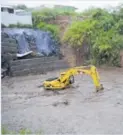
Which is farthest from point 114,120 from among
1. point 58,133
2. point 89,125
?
point 58,133

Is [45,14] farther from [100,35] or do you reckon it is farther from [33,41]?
[100,35]

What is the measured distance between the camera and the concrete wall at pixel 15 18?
21.6m

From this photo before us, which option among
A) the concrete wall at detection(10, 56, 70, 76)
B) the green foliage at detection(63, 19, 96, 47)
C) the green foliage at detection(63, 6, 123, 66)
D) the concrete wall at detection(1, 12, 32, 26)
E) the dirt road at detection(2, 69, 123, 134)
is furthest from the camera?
the concrete wall at detection(1, 12, 32, 26)

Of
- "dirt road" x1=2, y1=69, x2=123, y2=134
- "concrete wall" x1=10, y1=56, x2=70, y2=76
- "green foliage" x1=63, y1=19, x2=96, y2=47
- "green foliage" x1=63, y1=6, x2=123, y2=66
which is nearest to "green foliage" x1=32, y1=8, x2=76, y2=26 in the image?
"green foliage" x1=63, y1=6, x2=123, y2=66

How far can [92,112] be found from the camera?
34.8 ft

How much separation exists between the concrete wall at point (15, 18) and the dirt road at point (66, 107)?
5.99 meters

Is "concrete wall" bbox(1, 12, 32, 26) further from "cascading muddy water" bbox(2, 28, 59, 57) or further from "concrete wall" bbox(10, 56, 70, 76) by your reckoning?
"concrete wall" bbox(10, 56, 70, 76)

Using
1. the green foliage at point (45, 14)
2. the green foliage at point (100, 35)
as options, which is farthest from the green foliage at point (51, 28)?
the green foliage at point (100, 35)

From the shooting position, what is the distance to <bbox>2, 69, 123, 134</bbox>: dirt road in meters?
9.09

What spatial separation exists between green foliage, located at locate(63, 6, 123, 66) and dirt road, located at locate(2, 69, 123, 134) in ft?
8.65

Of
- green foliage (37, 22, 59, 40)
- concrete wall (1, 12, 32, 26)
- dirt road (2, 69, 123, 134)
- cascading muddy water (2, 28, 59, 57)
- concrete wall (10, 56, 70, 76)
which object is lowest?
dirt road (2, 69, 123, 134)

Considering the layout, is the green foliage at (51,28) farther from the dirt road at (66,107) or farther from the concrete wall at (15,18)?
the dirt road at (66,107)

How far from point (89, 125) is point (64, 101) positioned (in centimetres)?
326

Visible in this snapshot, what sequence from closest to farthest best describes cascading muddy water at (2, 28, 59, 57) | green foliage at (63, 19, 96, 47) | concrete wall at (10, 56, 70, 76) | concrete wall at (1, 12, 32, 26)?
concrete wall at (10, 56, 70, 76), cascading muddy water at (2, 28, 59, 57), green foliage at (63, 19, 96, 47), concrete wall at (1, 12, 32, 26)
